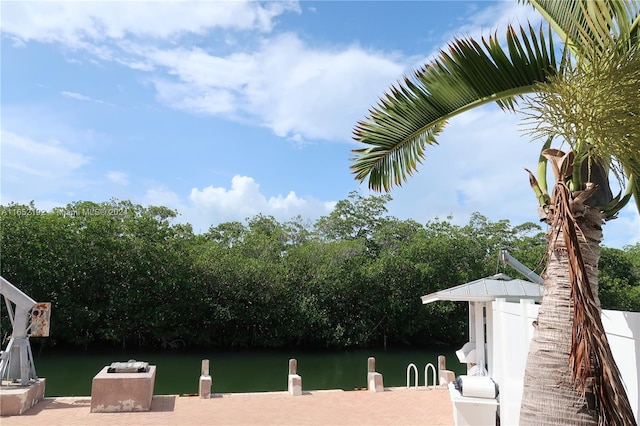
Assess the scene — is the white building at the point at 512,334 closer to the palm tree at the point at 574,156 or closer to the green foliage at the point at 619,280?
the palm tree at the point at 574,156

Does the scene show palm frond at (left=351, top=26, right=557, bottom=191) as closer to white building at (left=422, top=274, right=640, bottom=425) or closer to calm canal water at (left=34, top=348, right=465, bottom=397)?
white building at (left=422, top=274, right=640, bottom=425)

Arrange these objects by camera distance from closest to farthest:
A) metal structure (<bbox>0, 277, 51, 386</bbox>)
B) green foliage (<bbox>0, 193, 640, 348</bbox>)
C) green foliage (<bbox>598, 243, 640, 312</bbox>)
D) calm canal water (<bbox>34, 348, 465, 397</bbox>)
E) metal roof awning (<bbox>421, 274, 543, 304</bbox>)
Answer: metal roof awning (<bbox>421, 274, 543, 304</bbox>), metal structure (<bbox>0, 277, 51, 386</bbox>), calm canal water (<bbox>34, 348, 465, 397</bbox>), green foliage (<bbox>0, 193, 640, 348</bbox>), green foliage (<bbox>598, 243, 640, 312</bbox>)

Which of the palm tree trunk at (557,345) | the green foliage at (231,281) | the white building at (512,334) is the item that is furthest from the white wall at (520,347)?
the green foliage at (231,281)

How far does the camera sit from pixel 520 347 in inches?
257

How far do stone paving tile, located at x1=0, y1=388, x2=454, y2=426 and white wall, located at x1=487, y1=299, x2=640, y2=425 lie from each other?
220 cm

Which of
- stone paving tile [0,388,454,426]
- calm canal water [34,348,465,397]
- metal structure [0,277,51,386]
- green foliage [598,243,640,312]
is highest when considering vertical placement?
green foliage [598,243,640,312]

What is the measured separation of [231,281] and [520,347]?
20.0m

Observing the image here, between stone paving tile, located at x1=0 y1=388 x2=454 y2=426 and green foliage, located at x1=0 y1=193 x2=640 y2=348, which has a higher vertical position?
green foliage, located at x1=0 y1=193 x2=640 y2=348

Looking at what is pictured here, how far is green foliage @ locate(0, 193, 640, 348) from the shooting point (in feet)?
74.0

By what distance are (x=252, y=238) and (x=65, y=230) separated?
9.03m

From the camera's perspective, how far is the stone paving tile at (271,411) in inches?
370

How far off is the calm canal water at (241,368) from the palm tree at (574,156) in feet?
45.3

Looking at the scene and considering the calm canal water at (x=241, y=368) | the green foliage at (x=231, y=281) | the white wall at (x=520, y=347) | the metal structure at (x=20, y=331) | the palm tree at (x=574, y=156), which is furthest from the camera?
the green foliage at (x=231, y=281)

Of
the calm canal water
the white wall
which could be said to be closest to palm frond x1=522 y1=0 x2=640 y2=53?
the white wall
